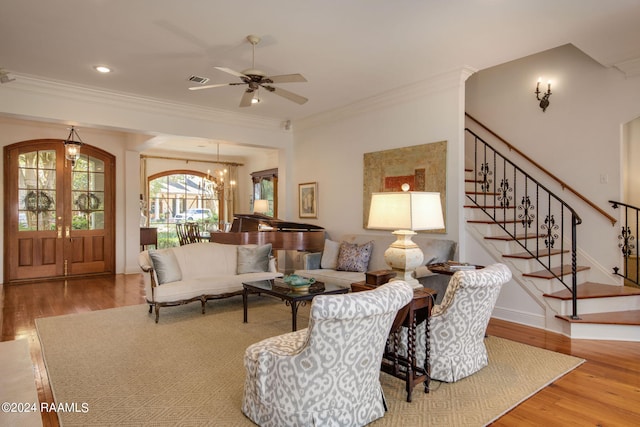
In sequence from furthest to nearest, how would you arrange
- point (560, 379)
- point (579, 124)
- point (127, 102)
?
point (127, 102), point (579, 124), point (560, 379)

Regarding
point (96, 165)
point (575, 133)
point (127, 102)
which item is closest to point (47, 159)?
point (96, 165)

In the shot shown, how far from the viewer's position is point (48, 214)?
24.6 feet

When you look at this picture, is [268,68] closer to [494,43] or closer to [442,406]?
[494,43]

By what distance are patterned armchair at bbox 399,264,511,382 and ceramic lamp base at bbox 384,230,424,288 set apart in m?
0.29

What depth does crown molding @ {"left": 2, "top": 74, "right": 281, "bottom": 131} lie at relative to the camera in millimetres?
5071

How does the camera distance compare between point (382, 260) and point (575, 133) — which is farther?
point (382, 260)

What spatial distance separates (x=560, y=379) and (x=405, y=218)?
1.75 m

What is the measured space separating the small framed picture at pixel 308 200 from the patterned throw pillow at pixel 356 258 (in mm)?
1637

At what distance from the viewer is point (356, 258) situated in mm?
5520

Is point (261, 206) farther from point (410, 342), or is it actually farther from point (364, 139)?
point (410, 342)

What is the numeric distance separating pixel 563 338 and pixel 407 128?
314 centimetres

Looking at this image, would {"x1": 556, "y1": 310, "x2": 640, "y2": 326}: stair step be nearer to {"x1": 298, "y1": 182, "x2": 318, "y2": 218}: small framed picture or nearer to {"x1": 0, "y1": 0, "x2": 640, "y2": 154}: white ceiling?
{"x1": 0, "y1": 0, "x2": 640, "y2": 154}: white ceiling

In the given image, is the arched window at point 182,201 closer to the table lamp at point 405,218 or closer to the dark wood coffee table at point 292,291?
the dark wood coffee table at point 292,291

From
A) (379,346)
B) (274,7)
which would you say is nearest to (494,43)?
(274,7)
